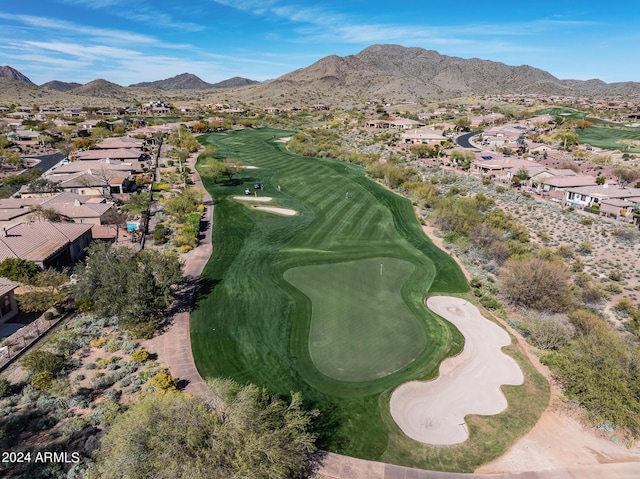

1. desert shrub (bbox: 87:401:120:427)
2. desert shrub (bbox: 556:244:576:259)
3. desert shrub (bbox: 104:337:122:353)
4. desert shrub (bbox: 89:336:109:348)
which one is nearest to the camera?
desert shrub (bbox: 87:401:120:427)

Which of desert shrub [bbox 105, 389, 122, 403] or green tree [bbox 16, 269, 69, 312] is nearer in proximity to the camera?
desert shrub [bbox 105, 389, 122, 403]

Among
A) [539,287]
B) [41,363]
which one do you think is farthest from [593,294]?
[41,363]

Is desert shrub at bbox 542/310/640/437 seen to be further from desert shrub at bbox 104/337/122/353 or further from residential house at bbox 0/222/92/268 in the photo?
residential house at bbox 0/222/92/268

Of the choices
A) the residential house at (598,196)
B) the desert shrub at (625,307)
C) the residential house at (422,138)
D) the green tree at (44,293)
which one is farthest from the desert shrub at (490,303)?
the residential house at (422,138)

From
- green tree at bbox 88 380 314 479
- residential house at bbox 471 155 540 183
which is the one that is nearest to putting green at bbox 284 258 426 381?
green tree at bbox 88 380 314 479

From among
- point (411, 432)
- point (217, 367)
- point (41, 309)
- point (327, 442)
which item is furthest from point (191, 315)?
point (411, 432)
